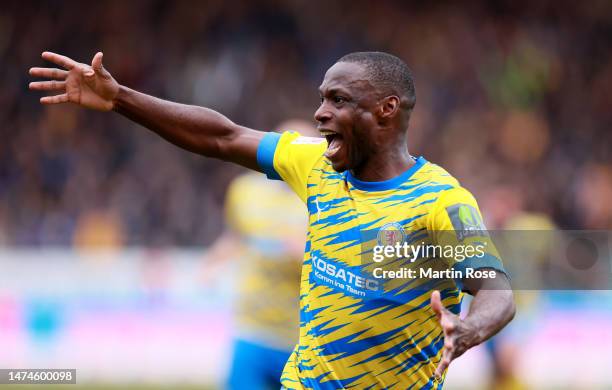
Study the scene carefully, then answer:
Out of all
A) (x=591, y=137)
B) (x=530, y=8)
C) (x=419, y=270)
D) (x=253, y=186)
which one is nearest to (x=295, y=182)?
(x=419, y=270)

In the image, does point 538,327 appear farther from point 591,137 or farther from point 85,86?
point 85,86

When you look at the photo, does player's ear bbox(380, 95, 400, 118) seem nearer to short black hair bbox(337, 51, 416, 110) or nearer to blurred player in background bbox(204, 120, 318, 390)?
short black hair bbox(337, 51, 416, 110)

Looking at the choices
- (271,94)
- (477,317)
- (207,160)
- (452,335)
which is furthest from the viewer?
(271,94)

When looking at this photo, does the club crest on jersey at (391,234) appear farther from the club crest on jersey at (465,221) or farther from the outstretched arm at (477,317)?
the outstretched arm at (477,317)

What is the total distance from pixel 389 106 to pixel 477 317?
1278mm

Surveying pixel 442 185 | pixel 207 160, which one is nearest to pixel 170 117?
pixel 442 185

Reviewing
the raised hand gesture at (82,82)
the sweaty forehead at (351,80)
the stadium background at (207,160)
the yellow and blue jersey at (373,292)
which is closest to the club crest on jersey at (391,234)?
the yellow and blue jersey at (373,292)

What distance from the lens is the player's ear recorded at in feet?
16.8

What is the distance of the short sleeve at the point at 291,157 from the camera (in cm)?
546

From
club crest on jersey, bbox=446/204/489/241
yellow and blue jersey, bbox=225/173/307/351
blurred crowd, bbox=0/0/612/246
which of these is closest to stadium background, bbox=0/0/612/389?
blurred crowd, bbox=0/0/612/246

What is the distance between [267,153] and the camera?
18.1 feet

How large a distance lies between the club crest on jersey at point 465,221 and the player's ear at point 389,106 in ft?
2.05

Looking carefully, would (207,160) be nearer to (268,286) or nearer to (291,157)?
(268,286)

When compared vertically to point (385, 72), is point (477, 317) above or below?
below
